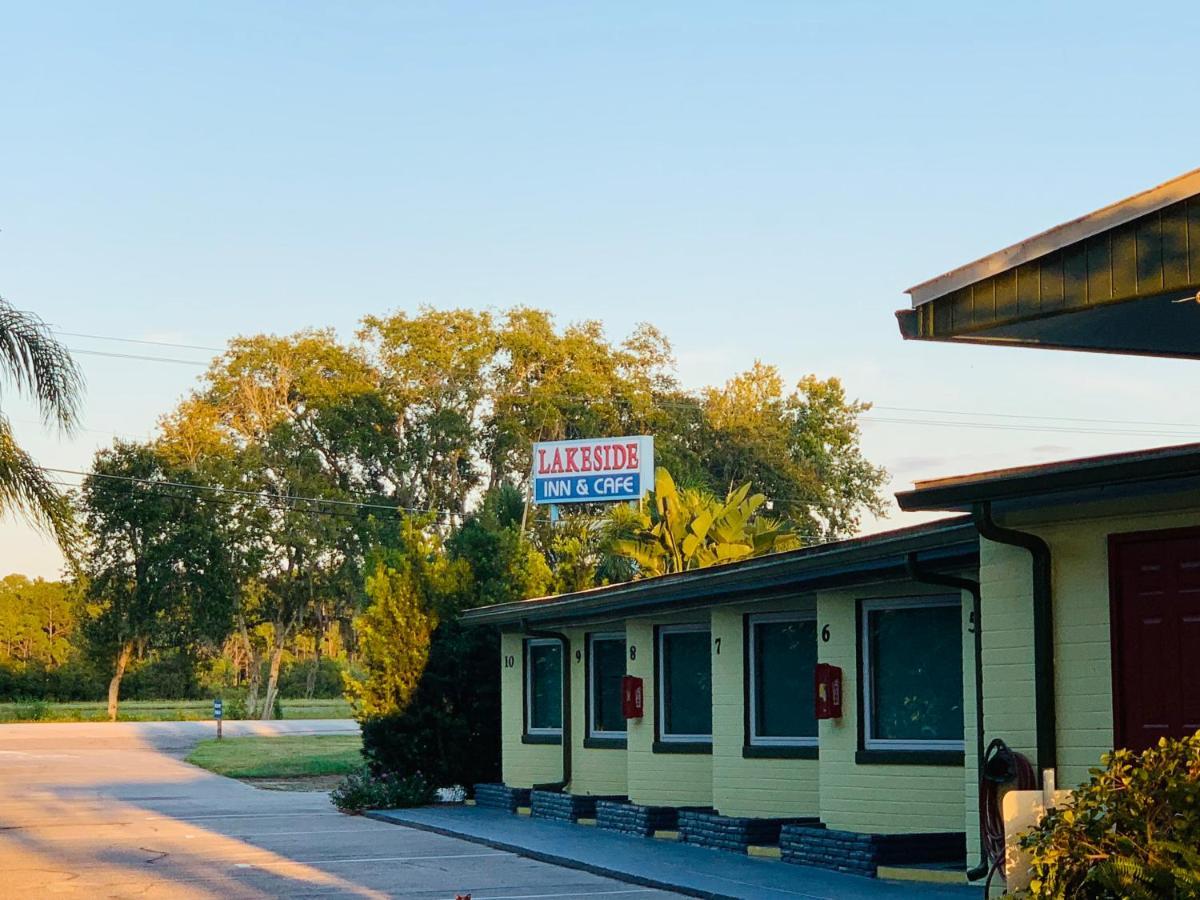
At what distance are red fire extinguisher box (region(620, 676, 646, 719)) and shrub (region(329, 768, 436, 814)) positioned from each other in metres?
5.49

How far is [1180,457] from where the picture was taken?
9.30m

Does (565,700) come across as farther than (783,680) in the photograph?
Yes

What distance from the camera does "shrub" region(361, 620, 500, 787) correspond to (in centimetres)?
2517

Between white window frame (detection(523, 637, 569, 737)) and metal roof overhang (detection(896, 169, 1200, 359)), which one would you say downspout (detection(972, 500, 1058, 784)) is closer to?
metal roof overhang (detection(896, 169, 1200, 359))

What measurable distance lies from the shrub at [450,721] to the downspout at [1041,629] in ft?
51.2

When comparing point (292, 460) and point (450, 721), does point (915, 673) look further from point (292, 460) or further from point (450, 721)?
point (292, 460)

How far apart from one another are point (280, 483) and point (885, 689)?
55894mm

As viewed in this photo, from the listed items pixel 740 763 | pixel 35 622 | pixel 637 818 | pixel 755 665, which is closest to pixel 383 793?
pixel 637 818

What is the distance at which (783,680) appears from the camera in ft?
59.5

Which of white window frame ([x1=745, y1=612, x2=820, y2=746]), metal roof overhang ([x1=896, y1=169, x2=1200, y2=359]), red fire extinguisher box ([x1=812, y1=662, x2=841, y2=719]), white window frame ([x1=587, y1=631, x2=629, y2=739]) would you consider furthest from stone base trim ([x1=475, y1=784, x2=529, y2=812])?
metal roof overhang ([x1=896, y1=169, x2=1200, y2=359])

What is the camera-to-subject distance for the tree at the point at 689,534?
29.1 meters

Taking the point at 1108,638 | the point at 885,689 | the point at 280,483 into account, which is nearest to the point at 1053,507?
the point at 1108,638

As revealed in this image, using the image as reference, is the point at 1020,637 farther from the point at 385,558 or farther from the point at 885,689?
the point at 385,558

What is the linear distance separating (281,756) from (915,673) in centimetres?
2854
